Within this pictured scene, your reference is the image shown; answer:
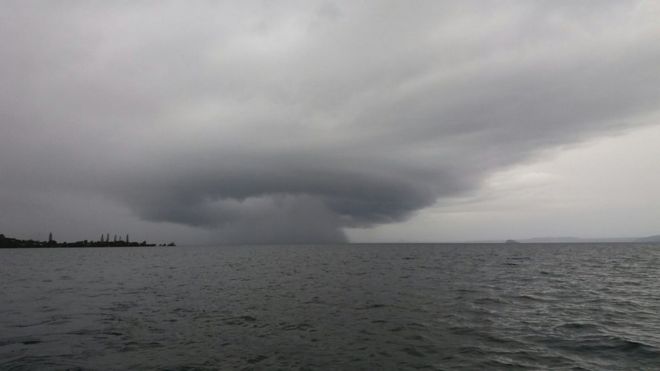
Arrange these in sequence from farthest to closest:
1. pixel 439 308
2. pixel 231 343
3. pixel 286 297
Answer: pixel 286 297
pixel 439 308
pixel 231 343

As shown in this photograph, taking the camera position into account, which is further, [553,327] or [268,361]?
[553,327]

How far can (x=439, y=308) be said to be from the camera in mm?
28688

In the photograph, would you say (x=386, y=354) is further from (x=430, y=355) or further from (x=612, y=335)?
(x=612, y=335)

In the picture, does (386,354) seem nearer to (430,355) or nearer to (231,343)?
(430,355)

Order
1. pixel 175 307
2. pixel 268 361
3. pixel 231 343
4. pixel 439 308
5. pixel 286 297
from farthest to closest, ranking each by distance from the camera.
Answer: pixel 286 297 < pixel 175 307 < pixel 439 308 < pixel 231 343 < pixel 268 361

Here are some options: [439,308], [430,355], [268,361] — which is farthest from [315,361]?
[439,308]

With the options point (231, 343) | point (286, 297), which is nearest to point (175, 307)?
point (286, 297)

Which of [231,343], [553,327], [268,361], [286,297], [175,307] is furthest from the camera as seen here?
[286,297]

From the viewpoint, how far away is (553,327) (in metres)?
22.5

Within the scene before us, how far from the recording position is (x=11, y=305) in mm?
31672

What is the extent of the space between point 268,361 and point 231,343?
387 centimetres

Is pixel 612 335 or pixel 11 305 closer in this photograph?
pixel 612 335

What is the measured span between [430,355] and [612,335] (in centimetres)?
1121

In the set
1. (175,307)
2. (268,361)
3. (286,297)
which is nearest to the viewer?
(268,361)
